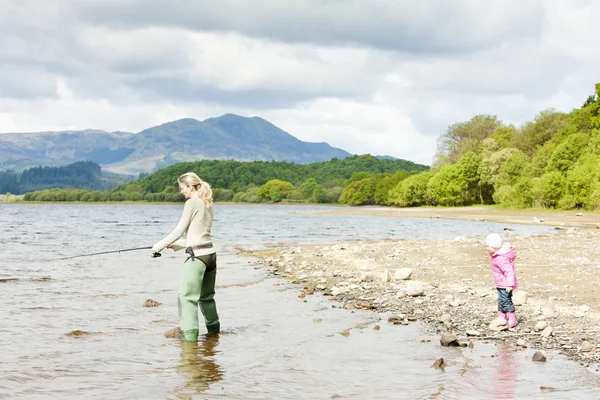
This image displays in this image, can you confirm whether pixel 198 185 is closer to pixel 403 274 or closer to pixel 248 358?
pixel 248 358

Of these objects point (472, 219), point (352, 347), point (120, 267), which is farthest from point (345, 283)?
point (472, 219)

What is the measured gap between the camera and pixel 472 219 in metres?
75.8

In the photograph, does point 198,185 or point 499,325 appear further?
point 499,325

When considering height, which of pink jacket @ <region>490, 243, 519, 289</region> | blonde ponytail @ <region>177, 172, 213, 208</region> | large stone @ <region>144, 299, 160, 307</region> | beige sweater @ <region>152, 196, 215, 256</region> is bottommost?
large stone @ <region>144, 299, 160, 307</region>

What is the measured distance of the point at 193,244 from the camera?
10609mm

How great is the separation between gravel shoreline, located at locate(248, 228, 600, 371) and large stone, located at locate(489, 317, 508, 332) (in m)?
0.06

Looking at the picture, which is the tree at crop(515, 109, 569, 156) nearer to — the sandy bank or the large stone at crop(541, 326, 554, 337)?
the sandy bank

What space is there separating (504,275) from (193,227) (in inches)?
250

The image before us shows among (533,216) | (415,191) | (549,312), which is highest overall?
(415,191)

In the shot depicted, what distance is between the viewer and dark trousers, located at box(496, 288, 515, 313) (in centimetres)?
1138

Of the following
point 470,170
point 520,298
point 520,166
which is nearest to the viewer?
point 520,298

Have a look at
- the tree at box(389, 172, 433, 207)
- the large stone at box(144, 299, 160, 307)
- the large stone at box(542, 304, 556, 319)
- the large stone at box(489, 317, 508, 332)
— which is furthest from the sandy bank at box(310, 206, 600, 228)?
the tree at box(389, 172, 433, 207)

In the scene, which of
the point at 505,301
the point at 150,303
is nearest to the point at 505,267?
the point at 505,301

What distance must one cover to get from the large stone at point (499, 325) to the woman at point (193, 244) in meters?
5.70
